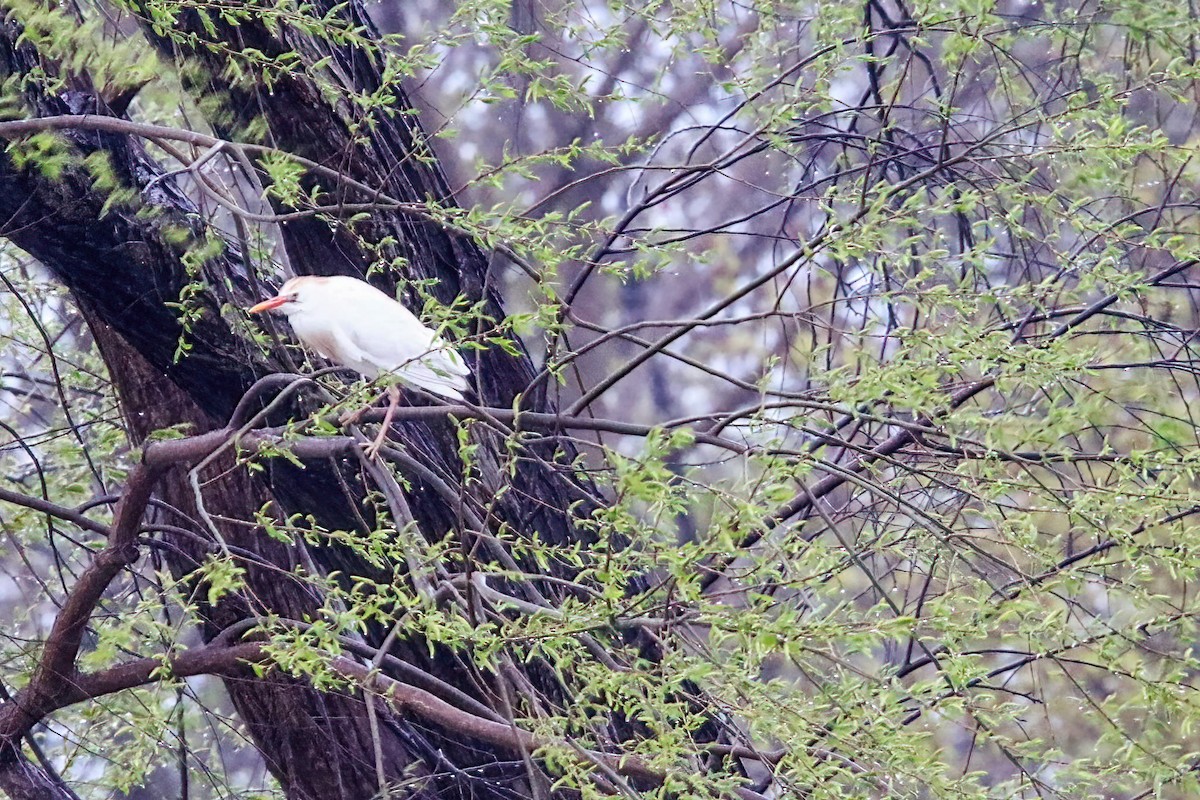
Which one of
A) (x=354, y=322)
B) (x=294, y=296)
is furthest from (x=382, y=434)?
(x=294, y=296)

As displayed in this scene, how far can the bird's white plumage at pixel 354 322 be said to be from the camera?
2.31 metres

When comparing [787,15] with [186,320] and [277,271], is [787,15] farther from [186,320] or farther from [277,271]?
[186,320]

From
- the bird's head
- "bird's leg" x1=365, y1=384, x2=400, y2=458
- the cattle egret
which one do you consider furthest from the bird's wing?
"bird's leg" x1=365, y1=384, x2=400, y2=458

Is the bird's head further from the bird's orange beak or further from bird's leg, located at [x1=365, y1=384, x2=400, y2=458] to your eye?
bird's leg, located at [x1=365, y1=384, x2=400, y2=458]

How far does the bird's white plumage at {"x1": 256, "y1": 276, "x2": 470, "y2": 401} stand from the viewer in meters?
2.31

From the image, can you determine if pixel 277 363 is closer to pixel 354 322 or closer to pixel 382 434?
pixel 354 322

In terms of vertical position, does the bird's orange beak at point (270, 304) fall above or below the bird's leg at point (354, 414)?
above

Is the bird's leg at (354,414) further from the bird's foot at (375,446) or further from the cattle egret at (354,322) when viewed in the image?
the cattle egret at (354,322)

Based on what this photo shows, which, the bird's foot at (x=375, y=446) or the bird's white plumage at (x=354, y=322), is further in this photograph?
the bird's white plumage at (x=354, y=322)

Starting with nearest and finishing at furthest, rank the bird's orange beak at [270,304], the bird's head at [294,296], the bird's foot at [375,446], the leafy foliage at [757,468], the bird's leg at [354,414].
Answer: the leafy foliage at [757,468] < the bird's leg at [354,414] < the bird's foot at [375,446] < the bird's orange beak at [270,304] < the bird's head at [294,296]

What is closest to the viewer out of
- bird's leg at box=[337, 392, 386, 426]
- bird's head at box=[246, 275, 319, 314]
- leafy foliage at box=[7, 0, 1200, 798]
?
leafy foliage at box=[7, 0, 1200, 798]

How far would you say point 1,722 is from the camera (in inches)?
98.7

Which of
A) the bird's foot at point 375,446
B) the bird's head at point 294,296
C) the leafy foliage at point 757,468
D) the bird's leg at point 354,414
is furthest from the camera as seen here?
the bird's head at point 294,296

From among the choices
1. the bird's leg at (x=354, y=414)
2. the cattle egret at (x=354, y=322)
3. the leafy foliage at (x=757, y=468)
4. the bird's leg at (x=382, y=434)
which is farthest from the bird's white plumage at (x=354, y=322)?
the bird's leg at (x=354, y=414)
